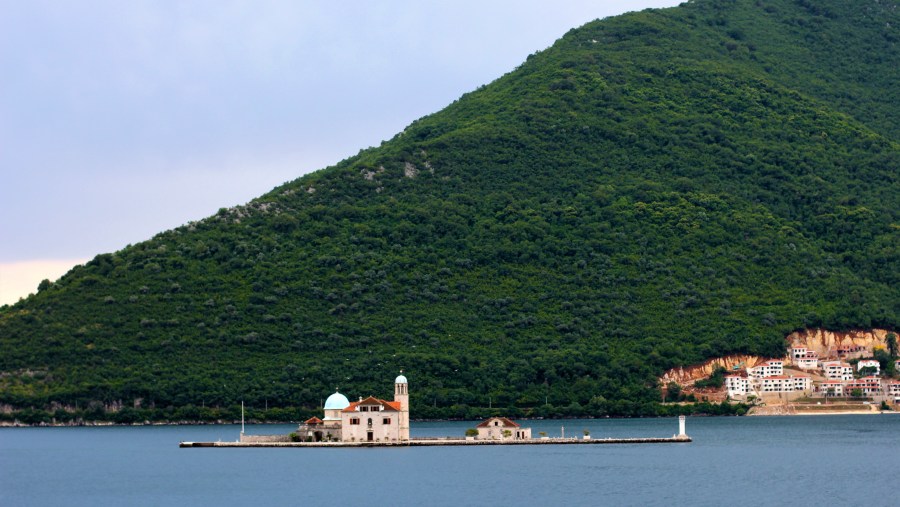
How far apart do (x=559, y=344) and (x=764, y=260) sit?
86.0 feet

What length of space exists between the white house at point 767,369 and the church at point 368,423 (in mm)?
49659

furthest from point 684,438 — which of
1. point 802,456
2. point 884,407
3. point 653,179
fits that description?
point 653,179

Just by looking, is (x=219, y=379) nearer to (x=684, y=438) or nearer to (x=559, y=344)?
(x=559, y=344)

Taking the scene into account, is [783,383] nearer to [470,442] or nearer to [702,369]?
[702,369]

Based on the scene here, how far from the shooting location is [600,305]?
168 m

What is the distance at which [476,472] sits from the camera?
102688 mm

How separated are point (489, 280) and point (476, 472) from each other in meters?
71.0

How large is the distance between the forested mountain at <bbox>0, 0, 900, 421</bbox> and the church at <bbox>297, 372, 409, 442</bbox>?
25396mm

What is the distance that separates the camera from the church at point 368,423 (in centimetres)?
12200

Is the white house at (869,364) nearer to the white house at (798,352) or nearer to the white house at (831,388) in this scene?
the white house at (831,388)

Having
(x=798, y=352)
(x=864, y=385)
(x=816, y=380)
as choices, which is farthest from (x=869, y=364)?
(x=798, y=352)

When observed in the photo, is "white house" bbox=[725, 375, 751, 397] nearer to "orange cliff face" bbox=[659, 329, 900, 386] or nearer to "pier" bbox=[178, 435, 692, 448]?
"orange cliff face" bbox=[659, 329, 900, 386]

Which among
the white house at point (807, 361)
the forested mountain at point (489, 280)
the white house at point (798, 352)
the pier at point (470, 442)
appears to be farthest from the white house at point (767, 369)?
the pier at point (470, 442)

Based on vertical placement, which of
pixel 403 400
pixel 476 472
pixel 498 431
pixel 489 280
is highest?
pixel 489 280
